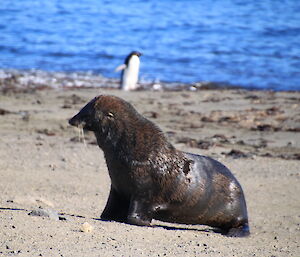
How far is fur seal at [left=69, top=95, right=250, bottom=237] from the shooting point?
693 cm

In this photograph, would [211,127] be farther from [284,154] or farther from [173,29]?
[173,29]

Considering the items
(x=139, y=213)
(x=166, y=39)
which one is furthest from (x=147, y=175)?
(x=166, y=39)

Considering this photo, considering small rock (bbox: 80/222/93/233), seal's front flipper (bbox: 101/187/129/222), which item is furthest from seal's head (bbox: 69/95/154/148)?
small rock (bbox: 80/222/93/233)

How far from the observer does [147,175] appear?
22.7ft

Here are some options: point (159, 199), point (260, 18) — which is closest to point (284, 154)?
point (159, 199)

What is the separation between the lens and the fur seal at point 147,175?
693cm

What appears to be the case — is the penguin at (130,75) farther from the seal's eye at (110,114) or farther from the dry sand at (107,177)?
the seal's eye at (110,114)

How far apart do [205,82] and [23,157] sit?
1160cm

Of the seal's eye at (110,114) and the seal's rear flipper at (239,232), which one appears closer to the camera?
the seal's eye at (110,114)

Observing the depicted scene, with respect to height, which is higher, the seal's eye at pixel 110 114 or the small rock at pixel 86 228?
the seal's eye at pixel 110 114

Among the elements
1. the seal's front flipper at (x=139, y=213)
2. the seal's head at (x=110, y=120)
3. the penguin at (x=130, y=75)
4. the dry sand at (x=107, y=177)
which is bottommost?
the penguin at (x=130, y=75)

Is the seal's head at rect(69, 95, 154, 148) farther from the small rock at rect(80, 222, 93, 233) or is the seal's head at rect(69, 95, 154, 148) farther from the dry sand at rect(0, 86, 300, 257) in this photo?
the small rock at rect(80, 222, 93, 233)

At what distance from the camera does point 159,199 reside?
7.04m

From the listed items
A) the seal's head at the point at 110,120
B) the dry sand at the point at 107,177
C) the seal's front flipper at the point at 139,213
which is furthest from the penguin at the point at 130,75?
the seal's front flipper at the point at 139,213
